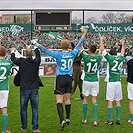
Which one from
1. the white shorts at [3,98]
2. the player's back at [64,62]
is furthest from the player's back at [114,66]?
the white shorts at [3,98]

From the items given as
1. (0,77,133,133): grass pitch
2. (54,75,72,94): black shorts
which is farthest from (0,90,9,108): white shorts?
(54,75,72,94): black shorts

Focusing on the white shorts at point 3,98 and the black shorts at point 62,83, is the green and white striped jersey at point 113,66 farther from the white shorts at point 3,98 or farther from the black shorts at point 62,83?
the white shorts at point 3,98

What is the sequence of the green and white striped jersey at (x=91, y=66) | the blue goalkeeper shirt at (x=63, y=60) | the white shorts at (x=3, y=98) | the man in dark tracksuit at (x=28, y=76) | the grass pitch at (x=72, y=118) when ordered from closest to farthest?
the white shorts at (x=3, y=98) < the man in dark tracksuit at (x=28, y=76) < the blue goalkeeper shirt at (x=63, y=60) < the grass pitch at (x=72, y=118) < the green and white striped jersey at (x=91, y=66)

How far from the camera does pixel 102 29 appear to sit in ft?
83.6

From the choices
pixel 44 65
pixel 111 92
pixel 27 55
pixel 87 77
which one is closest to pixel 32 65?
pixel 27 55

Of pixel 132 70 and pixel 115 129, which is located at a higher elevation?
pixel 132 70

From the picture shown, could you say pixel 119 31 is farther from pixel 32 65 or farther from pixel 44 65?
pixel 32 65

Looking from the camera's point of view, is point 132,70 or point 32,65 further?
point 132,70

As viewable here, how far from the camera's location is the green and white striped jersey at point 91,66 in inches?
287

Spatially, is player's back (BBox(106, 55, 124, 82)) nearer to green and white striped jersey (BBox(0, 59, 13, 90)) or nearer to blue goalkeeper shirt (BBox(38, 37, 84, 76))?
blue goalkeeper shirt (BBox(38, 37, 84, 76))

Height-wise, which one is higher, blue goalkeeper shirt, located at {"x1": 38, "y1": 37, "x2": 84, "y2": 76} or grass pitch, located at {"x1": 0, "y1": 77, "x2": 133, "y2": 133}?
blue goalkeeper shirt, located at {"x1": 38, "y1": 37, "x2": 84, "y2": 76}

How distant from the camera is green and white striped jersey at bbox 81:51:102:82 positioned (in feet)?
23.9

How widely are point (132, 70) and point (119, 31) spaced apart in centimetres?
1824

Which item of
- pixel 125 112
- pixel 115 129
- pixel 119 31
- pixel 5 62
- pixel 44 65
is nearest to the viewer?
pixel 5 62
